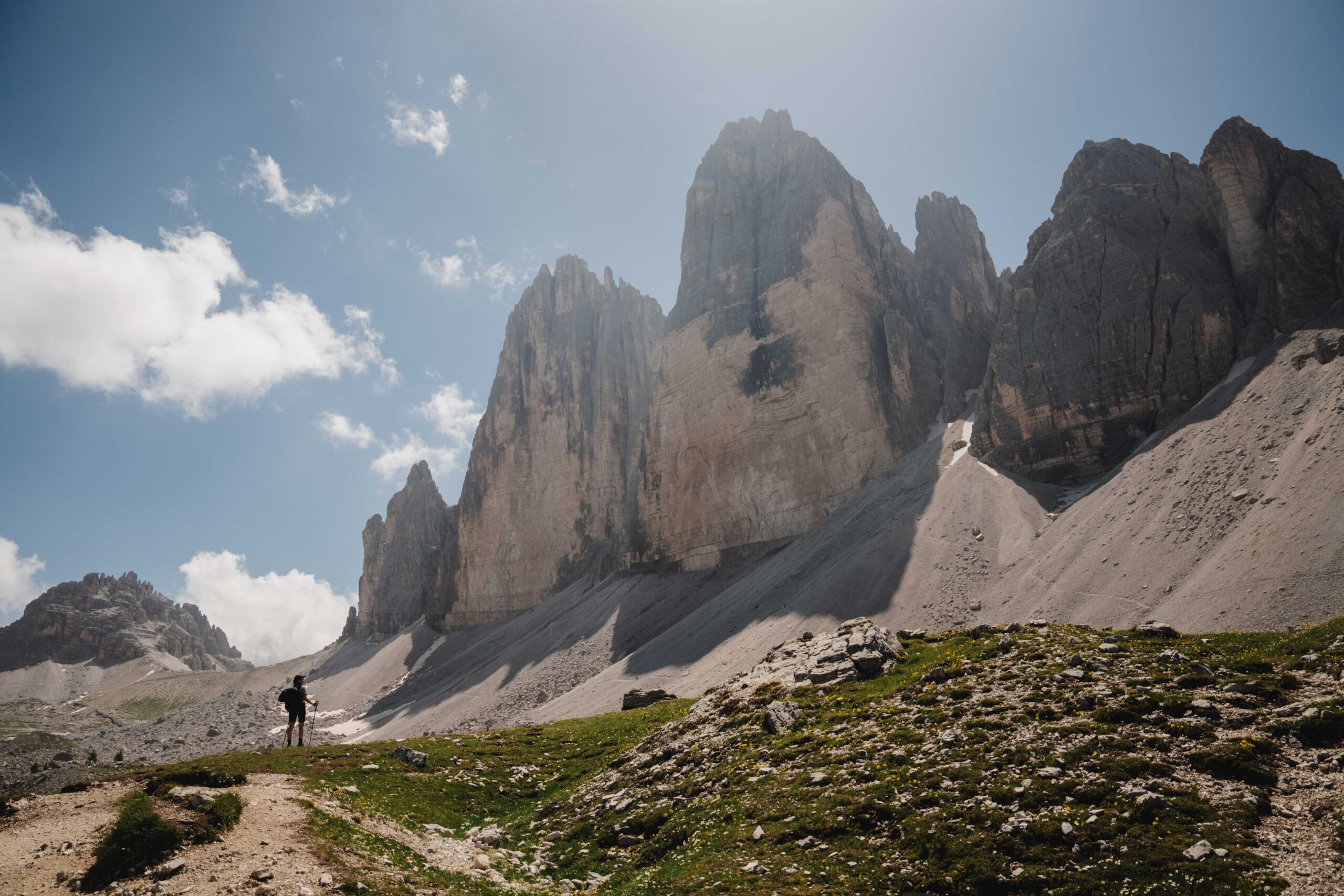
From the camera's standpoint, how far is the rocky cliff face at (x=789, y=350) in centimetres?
7688

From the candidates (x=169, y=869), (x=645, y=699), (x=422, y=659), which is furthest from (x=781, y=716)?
(x=422, y=659)

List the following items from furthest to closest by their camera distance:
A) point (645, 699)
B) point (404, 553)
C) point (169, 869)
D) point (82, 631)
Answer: point (82, 631)
point (404, 553)
point (645, 699)
point (169, 869)

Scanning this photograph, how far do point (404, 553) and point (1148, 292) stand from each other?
150672mm

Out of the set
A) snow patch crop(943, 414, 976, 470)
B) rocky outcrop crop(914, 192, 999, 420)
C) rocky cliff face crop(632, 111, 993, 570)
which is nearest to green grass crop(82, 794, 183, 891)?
snow patch crop(943, 414, 976, 470)

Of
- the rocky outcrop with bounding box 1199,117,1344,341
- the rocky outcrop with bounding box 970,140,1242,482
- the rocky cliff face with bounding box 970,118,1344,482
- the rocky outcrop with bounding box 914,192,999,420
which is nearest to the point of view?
the rocky outcrop with bounding box 1199,117,1344,341

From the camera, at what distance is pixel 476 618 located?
119688 mm

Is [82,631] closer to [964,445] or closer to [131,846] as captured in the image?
[964,445]

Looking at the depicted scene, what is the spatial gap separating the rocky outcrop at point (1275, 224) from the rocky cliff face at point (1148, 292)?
0.09m

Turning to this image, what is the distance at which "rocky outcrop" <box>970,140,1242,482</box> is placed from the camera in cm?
5400

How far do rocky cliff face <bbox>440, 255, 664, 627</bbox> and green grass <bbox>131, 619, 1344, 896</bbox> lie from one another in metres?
85.6

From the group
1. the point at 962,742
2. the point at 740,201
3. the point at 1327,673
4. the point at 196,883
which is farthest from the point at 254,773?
the point at 740,201

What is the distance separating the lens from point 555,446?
119688 mm

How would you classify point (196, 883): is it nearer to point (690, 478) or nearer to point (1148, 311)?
point (1148, 311)

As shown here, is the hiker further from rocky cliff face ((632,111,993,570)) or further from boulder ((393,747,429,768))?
rocky cliff face ((632,111,993,570))
